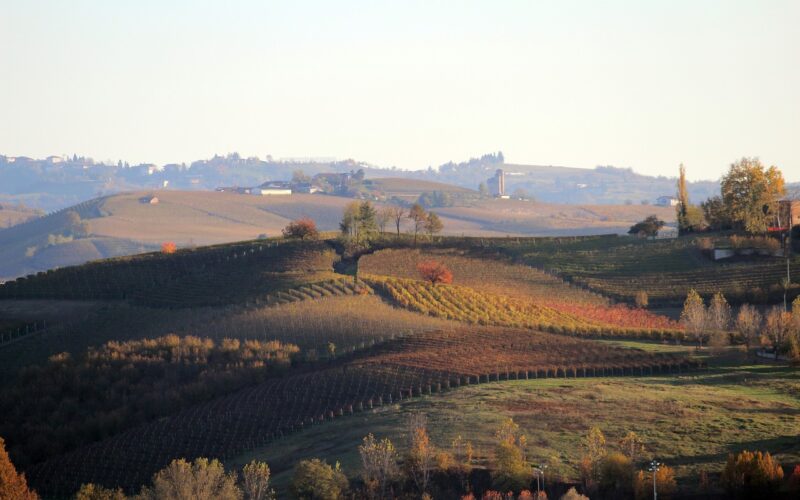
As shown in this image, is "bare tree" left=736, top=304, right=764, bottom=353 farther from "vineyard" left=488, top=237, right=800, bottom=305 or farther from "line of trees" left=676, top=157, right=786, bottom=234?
"line of trees" left=676, top=157, right=786, bottom=234

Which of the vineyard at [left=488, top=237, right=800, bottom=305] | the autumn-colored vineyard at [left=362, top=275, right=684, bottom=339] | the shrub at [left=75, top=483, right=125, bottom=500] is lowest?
the shrub at [left=75, top=483, right=125, bottom=500]

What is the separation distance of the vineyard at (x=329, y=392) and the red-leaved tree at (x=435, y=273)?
946 inches

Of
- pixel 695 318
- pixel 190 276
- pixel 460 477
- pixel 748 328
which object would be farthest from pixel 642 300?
pixel 460 477

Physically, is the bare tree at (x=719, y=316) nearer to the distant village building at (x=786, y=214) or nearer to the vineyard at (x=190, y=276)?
the distant village building at (x=786, y=214)

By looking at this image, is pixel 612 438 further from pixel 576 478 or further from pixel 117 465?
pixel 117 465

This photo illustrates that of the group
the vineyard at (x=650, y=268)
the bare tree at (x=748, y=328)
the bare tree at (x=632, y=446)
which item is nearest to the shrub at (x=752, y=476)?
the bare tree at (x=632, y=446)

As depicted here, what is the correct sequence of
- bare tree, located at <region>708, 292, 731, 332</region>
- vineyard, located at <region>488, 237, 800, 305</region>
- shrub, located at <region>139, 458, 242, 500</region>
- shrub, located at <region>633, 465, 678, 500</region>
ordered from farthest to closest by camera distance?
vineyard, located at <region>488, 237, 800, 305</region> → bare tree, located at <region>708, 292, 731, 332</region> → shrub, located at <region>139, 458, 242, 500</region> → shrub, located at <region>633, 465, 678, 500</region>

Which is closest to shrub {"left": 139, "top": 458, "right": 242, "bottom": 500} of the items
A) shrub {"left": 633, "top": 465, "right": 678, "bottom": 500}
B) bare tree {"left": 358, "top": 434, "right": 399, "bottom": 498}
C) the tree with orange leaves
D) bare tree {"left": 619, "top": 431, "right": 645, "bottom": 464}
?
bare tree {"left": 358, "top": 434, "right": 399, "bottom": 498}

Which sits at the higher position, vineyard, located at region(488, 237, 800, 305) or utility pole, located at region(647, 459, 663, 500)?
vineyard, located at region(488, 237, 800, 305)

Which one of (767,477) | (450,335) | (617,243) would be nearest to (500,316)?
(450,335)

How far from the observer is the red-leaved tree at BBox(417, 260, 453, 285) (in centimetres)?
10656

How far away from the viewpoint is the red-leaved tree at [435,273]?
106562 mm

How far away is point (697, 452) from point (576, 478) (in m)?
6.64

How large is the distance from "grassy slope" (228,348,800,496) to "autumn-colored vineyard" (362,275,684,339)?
59.1 ft
